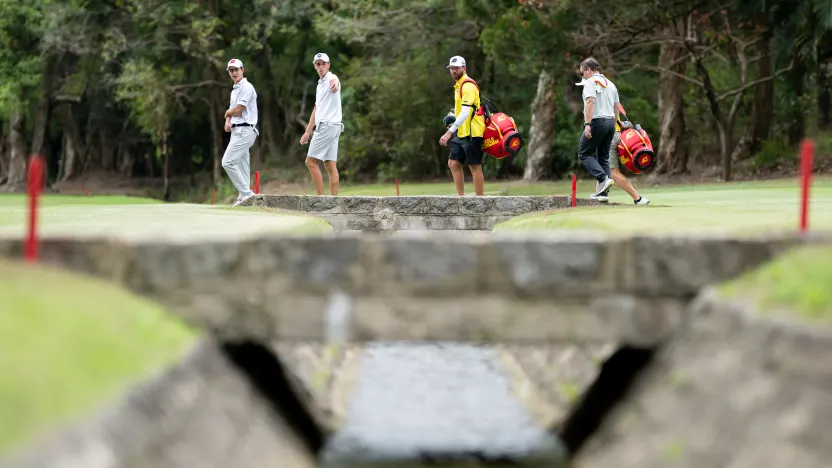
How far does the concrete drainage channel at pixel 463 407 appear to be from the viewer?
9.46 metres

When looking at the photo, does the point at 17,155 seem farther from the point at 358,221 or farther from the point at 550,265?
the point at 550,265

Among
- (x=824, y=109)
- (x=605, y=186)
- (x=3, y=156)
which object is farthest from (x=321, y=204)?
(x=3, y=156)

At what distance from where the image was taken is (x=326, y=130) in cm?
1712

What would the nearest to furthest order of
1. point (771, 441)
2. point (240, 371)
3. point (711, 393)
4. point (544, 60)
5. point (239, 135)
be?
point (771, 441)
point (711, 393)
point (240, 371)
point (239, 135)
point (544, 60)

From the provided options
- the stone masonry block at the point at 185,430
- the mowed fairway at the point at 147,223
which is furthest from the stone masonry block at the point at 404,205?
the stone masonry block at the point at 185,430

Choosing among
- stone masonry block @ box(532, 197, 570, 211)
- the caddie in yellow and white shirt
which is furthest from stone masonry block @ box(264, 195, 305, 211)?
stone masonry block @ box(532, 197, 570, 211)

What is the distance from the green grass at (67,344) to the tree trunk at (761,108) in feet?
90.9

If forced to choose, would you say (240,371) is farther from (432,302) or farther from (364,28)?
(364,28)

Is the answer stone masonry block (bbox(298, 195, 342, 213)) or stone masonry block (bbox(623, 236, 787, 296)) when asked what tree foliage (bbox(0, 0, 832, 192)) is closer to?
stone masonry block (bbox(298, 195, 342, 213))

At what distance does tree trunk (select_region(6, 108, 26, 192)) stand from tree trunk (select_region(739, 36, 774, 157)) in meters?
28.7

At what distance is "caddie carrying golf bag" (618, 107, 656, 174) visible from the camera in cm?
1612

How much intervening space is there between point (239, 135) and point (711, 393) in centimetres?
1084

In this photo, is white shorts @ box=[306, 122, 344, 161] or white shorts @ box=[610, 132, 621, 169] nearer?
white shorts @ box=[610, 132, 621, 169]

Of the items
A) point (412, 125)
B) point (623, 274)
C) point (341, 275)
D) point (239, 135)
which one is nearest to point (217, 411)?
point (341, 275)
